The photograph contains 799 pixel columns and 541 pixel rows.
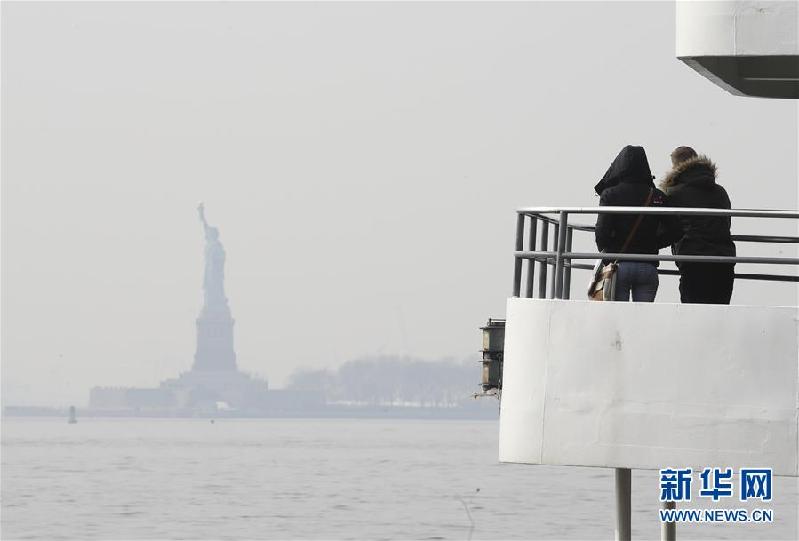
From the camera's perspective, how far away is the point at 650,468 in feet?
39.7

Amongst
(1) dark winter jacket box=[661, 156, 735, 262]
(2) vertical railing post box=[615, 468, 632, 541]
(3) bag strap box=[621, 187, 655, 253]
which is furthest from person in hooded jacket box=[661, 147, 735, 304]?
(2) vertical railing post box=[615, 468, 632, 541]

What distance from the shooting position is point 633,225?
510 inches

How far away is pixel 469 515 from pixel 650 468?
274 ft

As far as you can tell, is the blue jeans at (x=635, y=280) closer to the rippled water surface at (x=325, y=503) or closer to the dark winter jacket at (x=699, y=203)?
the dark winter jacket at (x=699, y=203)

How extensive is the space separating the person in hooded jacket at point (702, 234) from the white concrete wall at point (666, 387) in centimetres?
70

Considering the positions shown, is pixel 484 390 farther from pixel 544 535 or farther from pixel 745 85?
pixel 544 535

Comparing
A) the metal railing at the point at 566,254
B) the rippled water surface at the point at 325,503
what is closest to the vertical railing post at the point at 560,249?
the metal railing at the point at 566,254

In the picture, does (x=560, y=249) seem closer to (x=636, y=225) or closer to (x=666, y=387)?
(x=636, y=225)

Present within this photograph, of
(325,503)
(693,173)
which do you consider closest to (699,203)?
(693,173)

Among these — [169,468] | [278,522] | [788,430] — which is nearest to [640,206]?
[788,430]

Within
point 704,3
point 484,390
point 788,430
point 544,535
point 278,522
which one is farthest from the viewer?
point 278,522

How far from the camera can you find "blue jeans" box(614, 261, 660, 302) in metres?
12.9

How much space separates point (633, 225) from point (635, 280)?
40 centimetres

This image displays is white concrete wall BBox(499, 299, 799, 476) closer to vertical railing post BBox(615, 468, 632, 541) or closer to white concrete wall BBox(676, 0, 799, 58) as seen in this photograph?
vertical railing post BBox(615, 468, 632, 541)
